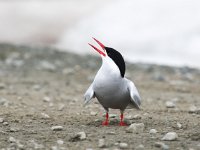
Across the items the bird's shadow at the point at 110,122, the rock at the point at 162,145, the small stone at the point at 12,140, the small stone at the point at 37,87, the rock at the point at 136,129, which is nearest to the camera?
the rock at the point at 162,145

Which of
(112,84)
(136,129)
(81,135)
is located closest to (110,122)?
(112,84)

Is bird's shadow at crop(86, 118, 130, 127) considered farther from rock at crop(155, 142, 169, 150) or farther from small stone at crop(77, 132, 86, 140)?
rock at crop(155, 142, 169, 150)

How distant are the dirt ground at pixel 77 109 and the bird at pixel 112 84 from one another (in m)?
0.42

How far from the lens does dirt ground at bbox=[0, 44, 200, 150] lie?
6767mm

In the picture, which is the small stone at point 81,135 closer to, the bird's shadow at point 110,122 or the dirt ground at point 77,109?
the dirt ground at point 77,109

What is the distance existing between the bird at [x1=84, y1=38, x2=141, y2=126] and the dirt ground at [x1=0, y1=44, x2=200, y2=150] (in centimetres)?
42

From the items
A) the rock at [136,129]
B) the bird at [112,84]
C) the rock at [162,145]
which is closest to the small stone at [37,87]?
the bird at [112,84]

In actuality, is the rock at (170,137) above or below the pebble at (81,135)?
above

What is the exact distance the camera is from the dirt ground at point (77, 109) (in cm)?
677

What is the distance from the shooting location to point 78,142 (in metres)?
6.71

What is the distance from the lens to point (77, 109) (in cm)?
1080

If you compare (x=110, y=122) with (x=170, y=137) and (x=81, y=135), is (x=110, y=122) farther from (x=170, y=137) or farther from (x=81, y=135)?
(x=170, y=137)

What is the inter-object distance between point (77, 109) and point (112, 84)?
128 inches

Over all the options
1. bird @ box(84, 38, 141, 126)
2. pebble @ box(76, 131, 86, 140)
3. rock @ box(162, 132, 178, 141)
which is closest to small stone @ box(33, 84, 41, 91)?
bird @ box(84, 38, 141, 126)
